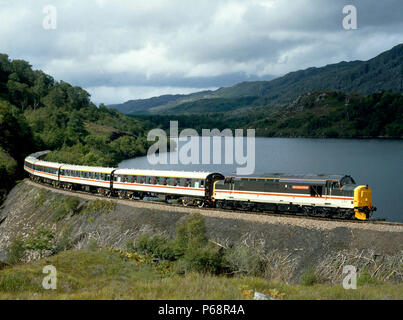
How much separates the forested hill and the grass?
58938mm

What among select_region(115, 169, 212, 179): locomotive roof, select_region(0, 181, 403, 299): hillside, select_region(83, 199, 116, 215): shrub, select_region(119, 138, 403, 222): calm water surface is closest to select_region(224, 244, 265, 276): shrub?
select_region(0, 181, 403, 299): hillside

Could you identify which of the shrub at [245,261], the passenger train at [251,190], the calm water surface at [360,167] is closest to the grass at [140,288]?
the shrub at [245,261]

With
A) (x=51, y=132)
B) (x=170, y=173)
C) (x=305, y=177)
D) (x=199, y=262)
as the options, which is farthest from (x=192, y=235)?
(x=51, y=132)

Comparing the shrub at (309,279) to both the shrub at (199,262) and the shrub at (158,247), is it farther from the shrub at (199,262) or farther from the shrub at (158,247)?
the shrub at (158,247)

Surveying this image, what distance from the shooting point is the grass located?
16.9 meters

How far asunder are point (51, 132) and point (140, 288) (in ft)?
397

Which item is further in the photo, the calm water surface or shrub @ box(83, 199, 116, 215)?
the calm water surface

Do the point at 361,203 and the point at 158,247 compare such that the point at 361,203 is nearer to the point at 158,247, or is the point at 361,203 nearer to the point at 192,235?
the point at 192,235

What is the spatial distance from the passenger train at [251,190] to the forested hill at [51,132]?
36751mm

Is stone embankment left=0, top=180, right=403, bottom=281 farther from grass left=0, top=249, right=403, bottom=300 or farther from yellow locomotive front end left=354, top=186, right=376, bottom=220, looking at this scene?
grass left=0, top=249, right=403, bottom=300

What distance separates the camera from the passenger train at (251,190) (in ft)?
105

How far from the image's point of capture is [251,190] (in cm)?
3772
